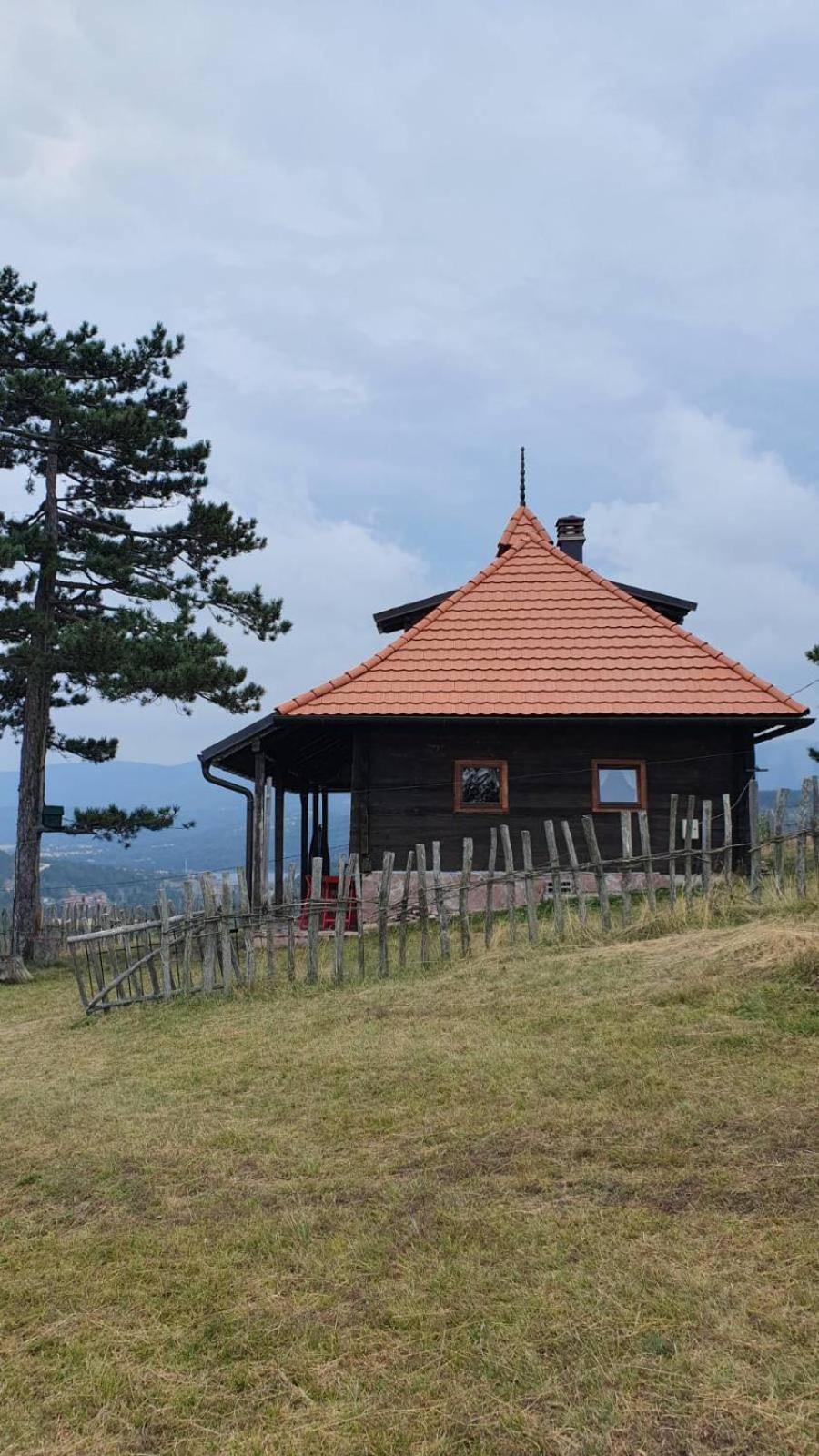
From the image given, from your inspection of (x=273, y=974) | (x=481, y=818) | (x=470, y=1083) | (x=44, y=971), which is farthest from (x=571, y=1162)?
(x=44, y=971)

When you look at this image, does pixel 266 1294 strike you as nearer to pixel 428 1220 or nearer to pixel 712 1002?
pixel 428 1220

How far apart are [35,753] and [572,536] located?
11358 millimetres

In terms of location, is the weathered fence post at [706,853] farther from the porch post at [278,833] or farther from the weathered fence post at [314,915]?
the porch post at [278,833]

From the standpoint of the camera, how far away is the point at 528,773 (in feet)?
51.4

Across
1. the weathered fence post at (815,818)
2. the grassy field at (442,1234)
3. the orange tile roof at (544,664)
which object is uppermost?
the orange tile roof at (544,664)

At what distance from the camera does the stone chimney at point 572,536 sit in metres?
20.9

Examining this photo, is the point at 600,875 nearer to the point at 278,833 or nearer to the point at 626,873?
the point at 626,873

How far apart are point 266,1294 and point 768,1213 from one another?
2.16m

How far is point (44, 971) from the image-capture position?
18297 mm

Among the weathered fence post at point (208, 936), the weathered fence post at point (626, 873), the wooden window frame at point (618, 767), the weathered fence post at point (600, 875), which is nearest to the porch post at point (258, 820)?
the weathered fence post at point (208, 936)

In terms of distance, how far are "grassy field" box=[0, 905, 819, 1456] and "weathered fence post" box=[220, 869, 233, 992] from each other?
223cm

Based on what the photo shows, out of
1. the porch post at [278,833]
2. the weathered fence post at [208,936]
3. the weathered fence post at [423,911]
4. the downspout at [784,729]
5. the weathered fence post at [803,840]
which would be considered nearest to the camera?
the weathered fence post at [803,840]

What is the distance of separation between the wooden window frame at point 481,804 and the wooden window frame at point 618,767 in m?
1.33

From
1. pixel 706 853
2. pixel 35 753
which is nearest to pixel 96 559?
pixel 35 753
